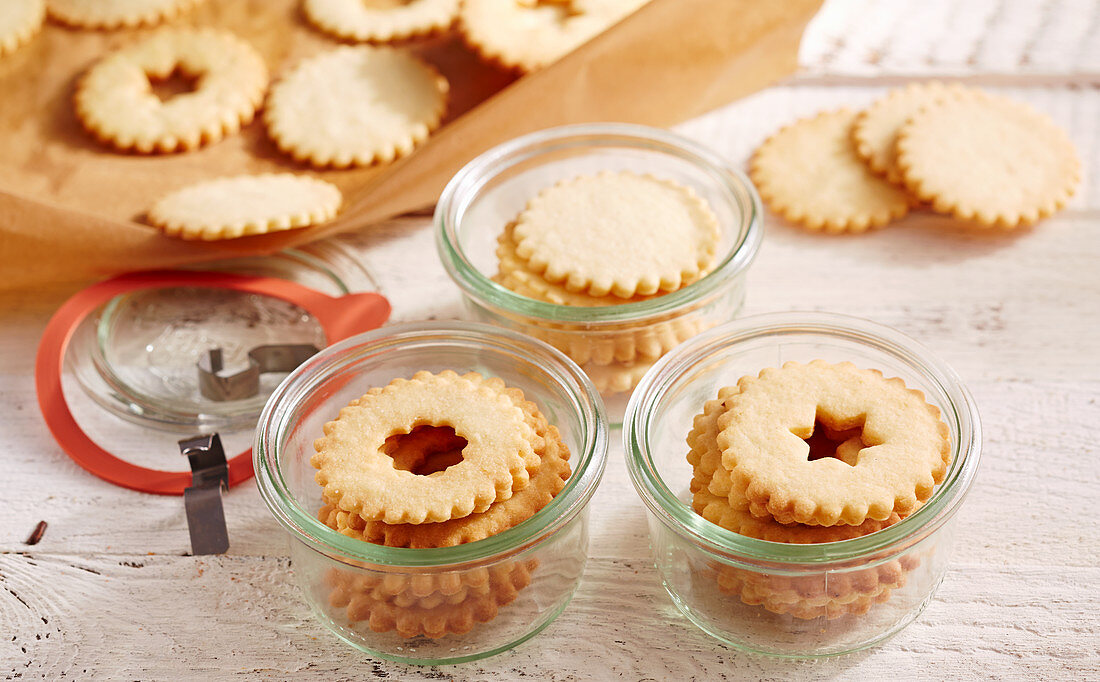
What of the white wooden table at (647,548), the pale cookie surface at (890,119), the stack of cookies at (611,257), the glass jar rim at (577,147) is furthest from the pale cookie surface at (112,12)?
the pale cookie surface at (890,119)

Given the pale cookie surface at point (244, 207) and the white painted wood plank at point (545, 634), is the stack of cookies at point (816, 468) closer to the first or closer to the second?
the white painted wood plank at point (545, 634)

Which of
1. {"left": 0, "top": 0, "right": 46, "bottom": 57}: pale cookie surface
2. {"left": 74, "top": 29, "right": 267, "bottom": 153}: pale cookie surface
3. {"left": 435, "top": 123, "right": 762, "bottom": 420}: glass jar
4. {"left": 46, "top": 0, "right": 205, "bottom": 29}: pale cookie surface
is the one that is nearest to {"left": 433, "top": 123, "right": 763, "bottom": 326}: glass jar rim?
{"left": 435, "top": 123, "right": 762, "bottom": 420}: glass jar

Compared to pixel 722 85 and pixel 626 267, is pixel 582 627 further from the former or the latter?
pixel 722 85

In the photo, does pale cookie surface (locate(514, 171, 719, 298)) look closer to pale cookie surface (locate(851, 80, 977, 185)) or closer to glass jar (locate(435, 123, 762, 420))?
glass jar (locate(435, 123, 762, 420))

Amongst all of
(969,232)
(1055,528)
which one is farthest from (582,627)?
(969,232)

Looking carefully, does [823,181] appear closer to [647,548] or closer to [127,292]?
[647,548]
